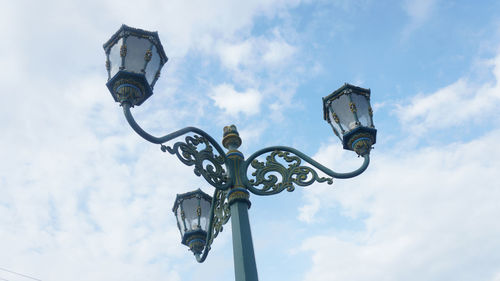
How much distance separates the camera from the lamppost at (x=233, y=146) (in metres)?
4.80

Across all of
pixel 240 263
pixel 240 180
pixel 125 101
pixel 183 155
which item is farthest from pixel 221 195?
pixel 125 101

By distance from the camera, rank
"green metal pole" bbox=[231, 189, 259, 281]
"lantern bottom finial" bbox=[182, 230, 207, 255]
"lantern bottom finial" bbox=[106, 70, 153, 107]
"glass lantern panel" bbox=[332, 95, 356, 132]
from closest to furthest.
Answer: "green metal pole" bbox=[231, 189, 259, 281]
"lantern bottom finial" bbox=[106, 70, 153, 107]
"glass lantern panel" bbox=[332, 95, 356, 132]
"lantern bottom finial" bbox=[182, 230, 207, 255]

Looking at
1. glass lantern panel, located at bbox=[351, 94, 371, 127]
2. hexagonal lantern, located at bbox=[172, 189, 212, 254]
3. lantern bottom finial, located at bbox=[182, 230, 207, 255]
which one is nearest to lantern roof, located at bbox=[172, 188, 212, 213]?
hexagonal lantern, located at bbox=[172, 189, 212, 254]

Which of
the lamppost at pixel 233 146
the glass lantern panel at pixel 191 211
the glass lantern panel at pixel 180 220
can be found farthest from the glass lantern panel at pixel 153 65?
the glass lantern panel at pixel 180 220

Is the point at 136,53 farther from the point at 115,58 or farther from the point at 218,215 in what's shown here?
the point at 218,215

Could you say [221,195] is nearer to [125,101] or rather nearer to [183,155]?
[183,155]

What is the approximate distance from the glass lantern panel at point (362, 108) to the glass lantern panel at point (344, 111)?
9 centimetres

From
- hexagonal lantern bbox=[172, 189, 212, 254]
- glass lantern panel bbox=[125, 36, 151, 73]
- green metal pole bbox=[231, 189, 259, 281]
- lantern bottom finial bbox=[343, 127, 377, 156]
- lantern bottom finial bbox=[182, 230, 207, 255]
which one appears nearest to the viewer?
green metal pole bbox=[231, 189, 259, 281]

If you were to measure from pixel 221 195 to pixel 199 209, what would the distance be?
4.22 ft

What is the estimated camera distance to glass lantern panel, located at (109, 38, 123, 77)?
491 cm

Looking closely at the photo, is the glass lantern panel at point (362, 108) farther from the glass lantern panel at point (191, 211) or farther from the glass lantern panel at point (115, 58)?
the glass lantern panel at point (115, 58)

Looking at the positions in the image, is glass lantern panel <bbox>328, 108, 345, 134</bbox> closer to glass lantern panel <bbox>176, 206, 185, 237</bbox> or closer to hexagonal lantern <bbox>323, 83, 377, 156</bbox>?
hexagonal lantern <bbox>323, 83, 377, 156</bbox>

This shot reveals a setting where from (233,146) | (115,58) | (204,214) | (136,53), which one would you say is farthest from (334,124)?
(115,58)

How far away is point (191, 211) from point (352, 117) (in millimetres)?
2509
